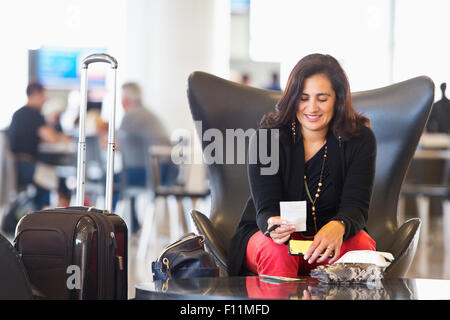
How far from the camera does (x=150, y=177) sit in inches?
211

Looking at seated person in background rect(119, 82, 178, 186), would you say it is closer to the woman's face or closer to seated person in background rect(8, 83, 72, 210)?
seated person in background rect(8, 83, 72, 210)

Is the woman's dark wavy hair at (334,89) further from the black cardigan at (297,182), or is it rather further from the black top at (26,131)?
the black top at (26,131)

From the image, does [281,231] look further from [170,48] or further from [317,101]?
[170,48]

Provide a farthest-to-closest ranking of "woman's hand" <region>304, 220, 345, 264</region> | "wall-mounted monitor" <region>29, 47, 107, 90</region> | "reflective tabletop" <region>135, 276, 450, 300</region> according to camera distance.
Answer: "wall-mounted monitor" <region>29, 47, 107, 90</region>
"woman's hand" <region>304, 220, 345, 264</region>
"reflective tabletop" <region>135, 276, 450, 300</region>

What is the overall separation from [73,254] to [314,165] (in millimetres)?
799

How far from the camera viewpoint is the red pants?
77.7 inches

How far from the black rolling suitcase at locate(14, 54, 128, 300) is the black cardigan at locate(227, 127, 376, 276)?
440mm

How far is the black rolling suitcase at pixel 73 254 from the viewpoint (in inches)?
69.3

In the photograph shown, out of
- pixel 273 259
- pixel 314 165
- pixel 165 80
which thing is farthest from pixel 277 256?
pixel 165 80

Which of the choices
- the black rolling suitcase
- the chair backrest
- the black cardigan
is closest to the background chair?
the chair backrest

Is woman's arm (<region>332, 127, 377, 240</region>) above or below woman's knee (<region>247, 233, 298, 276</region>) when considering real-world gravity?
above

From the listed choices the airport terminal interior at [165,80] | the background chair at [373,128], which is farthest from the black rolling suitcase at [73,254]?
the background chair at [373,128]

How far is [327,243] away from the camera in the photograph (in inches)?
74.5
